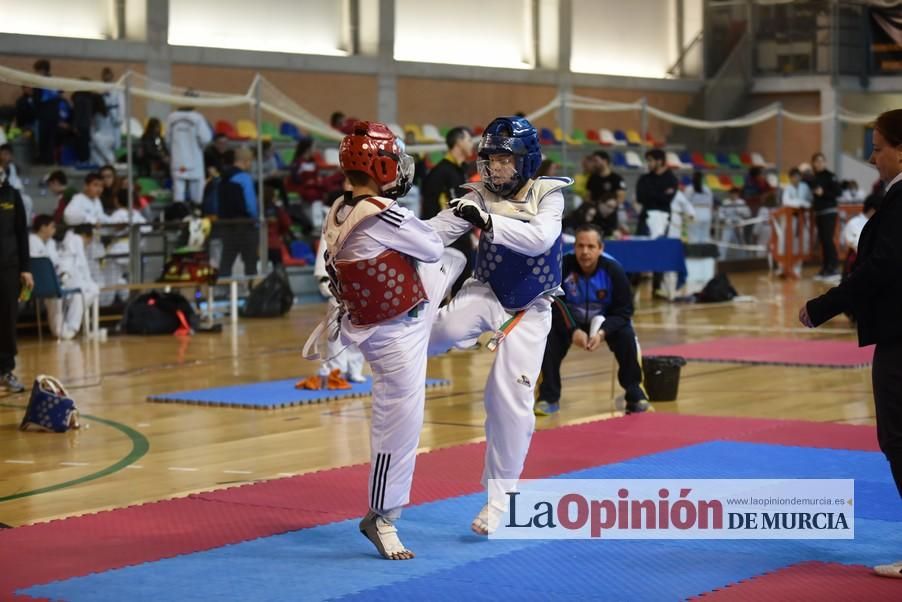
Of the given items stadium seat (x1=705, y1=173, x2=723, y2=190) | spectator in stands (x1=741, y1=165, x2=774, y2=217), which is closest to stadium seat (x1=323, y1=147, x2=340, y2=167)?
spectator in stands (x1=741, y1=165, x2=774, y2=217)

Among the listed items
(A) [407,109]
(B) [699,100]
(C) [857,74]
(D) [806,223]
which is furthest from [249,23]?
(C) [857,74]

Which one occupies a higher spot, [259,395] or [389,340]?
[389,340]

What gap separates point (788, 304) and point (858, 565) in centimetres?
1246

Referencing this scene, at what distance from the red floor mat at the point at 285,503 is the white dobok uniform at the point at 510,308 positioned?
0.78 m

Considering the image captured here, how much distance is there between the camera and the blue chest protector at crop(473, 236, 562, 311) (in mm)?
5910

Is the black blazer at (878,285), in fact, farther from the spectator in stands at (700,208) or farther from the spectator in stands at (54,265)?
the spectator in stands at (700,208)

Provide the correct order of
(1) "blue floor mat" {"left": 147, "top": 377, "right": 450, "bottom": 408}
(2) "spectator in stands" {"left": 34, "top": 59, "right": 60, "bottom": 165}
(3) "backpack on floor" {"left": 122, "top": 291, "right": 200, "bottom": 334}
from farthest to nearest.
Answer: (2) "spectator in stands" {"left": 34, "top": 59, "right": 60, "bottom": 165} → (3) "backpack on floor" {"left": 122, "top": 291, "right": 200, "bottom": 334} → (1) "blue floor mat" {"left": 147, "top": 377, "right": 450, "bottom": 408}

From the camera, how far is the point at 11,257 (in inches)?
396

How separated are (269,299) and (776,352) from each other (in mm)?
6166

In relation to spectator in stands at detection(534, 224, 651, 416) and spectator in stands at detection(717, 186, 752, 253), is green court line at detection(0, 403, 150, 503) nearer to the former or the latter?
spectator in stands at detection(534, 224, 651, 416)

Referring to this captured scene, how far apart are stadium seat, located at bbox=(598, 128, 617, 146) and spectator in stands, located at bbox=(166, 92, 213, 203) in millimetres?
9861

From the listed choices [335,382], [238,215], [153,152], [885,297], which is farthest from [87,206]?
[885,297]

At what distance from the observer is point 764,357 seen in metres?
12.2

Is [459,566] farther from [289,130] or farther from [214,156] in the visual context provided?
[289,130]
